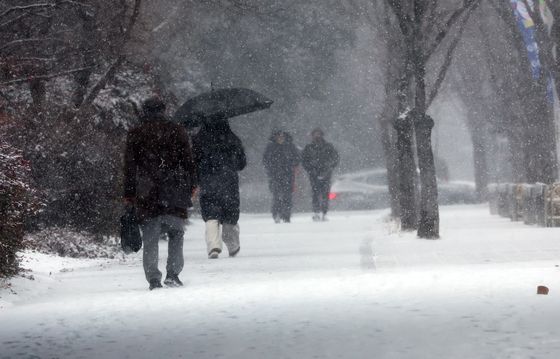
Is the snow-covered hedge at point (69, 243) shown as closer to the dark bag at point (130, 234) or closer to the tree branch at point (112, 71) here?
the tree branch at point (112, 71)

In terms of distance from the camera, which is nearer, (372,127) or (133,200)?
(133,200)

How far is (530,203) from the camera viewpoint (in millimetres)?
21922

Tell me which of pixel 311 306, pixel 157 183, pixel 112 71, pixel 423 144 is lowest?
pixel 311 306

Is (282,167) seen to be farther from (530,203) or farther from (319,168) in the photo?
(530,203)

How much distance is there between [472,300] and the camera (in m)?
9.77

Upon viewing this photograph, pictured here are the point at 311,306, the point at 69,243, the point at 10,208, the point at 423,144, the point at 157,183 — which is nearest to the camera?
the point at 311,306

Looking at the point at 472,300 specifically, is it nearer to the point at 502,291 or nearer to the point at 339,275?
the point at 502,291

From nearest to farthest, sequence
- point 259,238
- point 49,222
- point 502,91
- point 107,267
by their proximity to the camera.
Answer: point 107,267
point 49,222
point 259,238
point 502,91

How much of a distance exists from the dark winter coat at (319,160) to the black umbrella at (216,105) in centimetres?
1176

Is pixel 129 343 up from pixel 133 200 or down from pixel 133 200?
down

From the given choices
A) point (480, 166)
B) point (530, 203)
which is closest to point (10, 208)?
point (530, 203)

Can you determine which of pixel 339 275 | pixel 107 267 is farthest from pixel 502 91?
pixel 339 275

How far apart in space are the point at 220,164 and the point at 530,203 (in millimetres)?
8110

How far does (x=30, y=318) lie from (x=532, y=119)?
16.8 m
